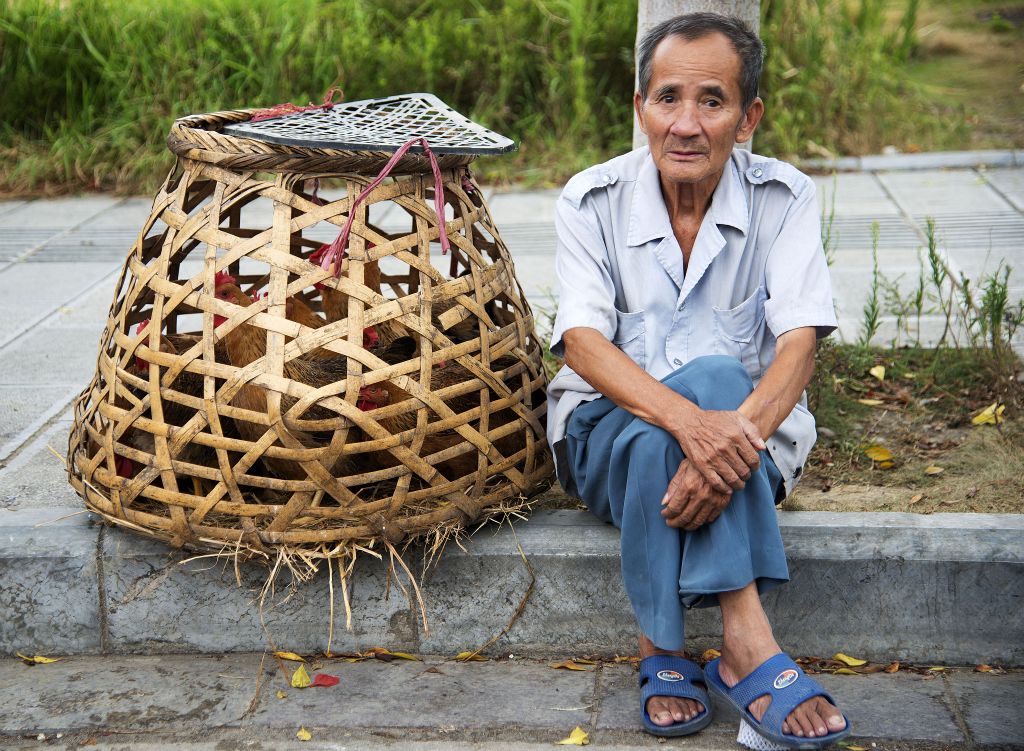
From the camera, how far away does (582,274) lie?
257cm

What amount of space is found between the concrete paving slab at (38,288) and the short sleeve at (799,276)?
2995mm

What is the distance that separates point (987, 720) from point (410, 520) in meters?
1.29

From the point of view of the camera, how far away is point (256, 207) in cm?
616

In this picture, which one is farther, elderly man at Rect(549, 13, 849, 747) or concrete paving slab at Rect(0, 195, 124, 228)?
concrete paving slab at Rect(0, 195, 124, 228)

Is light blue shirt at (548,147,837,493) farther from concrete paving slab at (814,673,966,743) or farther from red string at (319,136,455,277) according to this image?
concrete paving slab at (814,673,966,743)

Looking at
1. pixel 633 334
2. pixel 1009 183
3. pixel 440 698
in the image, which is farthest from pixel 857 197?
pixel 440 698

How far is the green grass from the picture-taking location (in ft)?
21.4

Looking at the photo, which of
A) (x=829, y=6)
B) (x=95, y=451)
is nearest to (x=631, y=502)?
(x=95, y=451)

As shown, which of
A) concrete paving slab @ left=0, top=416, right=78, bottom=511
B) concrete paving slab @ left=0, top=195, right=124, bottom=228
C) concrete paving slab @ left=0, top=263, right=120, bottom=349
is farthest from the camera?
concrete paving slab @ left=0, top=195, right=124, bottom=228

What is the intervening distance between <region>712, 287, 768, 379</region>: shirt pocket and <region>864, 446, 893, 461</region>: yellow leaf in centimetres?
68

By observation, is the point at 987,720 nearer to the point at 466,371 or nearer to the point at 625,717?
the point at 625,717

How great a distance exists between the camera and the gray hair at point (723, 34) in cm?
244

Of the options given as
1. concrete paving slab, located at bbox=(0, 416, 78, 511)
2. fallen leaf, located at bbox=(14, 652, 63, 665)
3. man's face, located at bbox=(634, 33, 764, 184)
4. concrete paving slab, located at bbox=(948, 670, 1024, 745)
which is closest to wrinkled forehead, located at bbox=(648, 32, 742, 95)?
man's face, located at bbox=(634, 33, 764, 184)

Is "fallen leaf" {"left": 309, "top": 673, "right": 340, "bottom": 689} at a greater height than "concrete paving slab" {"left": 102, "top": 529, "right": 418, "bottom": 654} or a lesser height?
lesser
